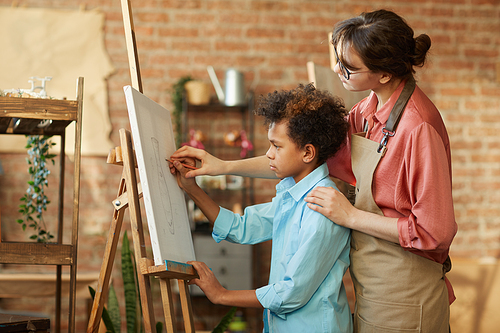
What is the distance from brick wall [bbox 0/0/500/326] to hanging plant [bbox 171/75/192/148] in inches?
4.8

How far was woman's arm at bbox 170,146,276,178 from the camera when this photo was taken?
1.36 meters

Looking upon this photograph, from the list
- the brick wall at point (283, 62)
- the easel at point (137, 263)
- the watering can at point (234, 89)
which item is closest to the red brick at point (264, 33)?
the brick wall at point (283, 62)

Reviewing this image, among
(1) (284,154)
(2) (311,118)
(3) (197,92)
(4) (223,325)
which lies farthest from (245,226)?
(3) (197,92)

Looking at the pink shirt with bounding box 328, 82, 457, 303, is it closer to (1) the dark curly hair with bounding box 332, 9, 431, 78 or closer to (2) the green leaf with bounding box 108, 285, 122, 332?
(1) the dark curly hair with bounding box 332, 9, 431, 78

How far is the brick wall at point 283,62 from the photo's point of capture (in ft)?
10.1

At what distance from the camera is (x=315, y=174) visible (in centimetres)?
129

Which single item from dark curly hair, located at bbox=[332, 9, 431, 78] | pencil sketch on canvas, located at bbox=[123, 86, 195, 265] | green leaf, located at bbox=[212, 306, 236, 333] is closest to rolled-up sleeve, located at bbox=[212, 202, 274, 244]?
pencil sketch on canvas, located at bbox=[123, 86, 195, 265]

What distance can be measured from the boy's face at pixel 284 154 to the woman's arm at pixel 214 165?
18cm

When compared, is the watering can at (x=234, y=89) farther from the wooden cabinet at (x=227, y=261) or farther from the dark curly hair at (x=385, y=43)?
the dark curly hair at (x=385, y=43)

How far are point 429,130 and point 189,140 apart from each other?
215 cm

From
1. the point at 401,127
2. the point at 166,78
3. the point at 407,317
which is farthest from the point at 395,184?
the point at 166,78

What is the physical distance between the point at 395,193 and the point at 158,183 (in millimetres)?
651

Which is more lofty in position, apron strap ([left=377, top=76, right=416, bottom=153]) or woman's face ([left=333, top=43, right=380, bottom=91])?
woman's face ([left=333, top=43, right=380, bottom=91])

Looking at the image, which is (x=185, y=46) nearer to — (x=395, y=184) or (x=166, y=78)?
(x=166, y=78)
